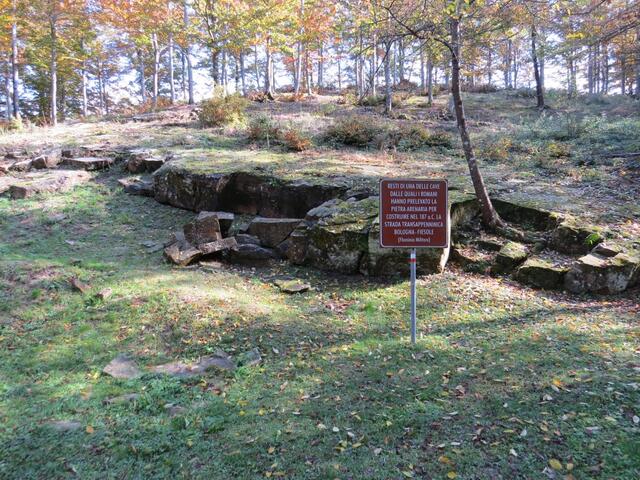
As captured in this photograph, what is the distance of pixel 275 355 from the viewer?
5.04m

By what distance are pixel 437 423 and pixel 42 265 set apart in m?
7.37

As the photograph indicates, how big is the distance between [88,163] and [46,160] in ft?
4.54

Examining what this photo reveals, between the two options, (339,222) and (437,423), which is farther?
(339,222)

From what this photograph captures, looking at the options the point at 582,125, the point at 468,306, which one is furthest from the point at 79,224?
the point at 582,125

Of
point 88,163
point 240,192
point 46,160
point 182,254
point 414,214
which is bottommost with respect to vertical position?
point 182,254

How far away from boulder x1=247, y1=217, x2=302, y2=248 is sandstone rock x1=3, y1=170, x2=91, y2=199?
21.8ft

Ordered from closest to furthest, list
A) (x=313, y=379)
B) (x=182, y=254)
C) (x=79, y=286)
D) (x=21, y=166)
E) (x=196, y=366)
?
1. (x=313, y=379)
2. (x=196, y=366)
3. (x=79, y=286)
4. (x=182, y=254)
5. (x=21, y=166)

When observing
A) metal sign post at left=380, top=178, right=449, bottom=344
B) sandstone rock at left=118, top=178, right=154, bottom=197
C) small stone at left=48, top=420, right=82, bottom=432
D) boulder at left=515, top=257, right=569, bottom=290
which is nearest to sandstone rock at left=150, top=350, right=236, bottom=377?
small stone at left=48, top=420, right=82, bottom=432

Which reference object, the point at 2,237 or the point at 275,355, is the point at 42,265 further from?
the point at 275,355

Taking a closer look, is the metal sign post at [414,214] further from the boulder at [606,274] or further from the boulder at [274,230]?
the boulder at [274,230]

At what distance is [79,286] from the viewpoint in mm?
6531

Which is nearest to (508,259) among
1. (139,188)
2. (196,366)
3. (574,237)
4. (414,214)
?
(574,237)

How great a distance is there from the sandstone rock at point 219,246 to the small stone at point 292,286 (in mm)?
1500

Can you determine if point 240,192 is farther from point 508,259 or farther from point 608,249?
point 608,249
